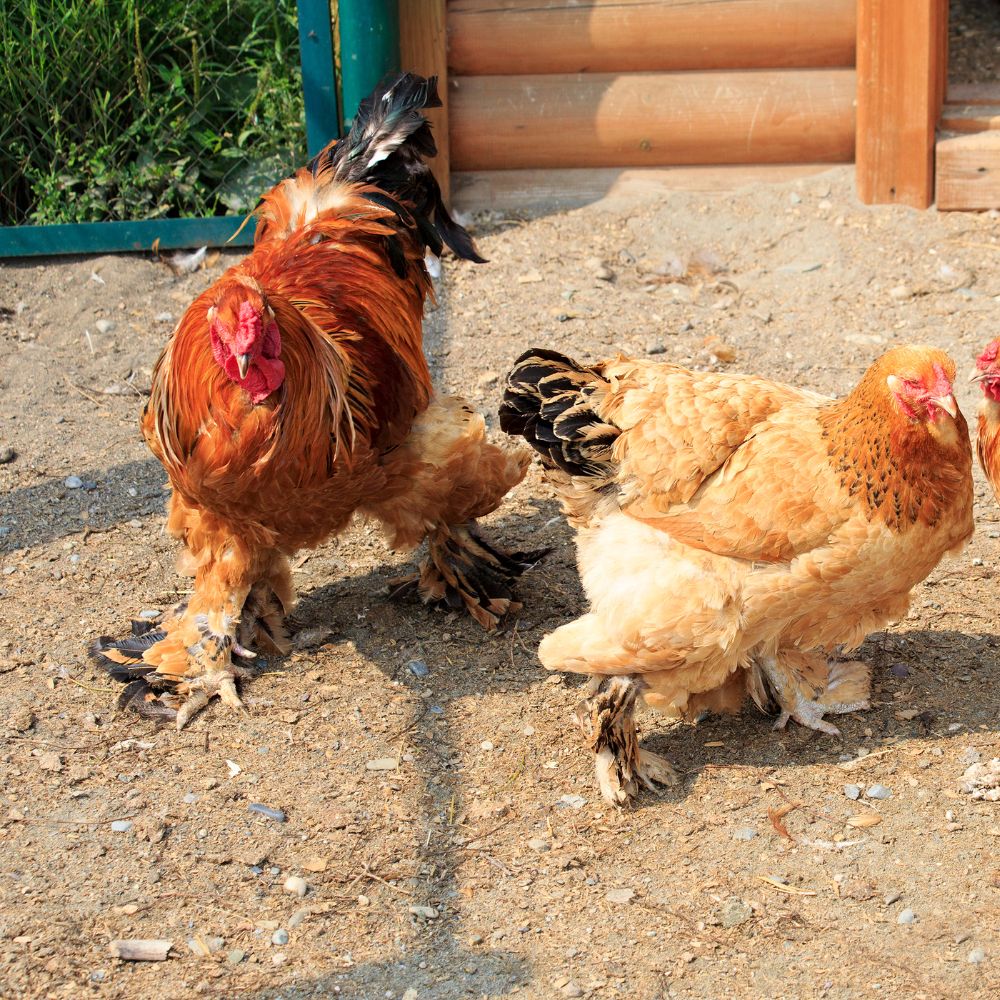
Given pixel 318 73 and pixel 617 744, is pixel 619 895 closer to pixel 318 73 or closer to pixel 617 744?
pixel 617 744

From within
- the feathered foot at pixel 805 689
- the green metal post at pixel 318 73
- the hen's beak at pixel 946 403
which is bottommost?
the feathered foot at pixel 805 689

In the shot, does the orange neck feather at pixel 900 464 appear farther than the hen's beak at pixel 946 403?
Yes

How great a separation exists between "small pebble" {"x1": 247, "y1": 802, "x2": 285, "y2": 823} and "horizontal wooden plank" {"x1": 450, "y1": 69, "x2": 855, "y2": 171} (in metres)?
4.25

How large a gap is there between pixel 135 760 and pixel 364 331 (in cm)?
152

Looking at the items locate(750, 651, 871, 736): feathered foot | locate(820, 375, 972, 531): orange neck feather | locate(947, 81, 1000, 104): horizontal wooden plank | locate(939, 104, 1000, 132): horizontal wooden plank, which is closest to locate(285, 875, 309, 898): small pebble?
locate(750, 651, 871, 736): feathered foot

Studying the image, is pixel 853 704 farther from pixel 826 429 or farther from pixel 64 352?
pixel 64 352

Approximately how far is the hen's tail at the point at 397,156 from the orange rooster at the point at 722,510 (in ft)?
3.57

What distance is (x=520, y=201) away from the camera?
6.94 metres

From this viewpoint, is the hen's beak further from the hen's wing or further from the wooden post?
the wooden post

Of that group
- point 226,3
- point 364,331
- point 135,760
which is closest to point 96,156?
point 226,3

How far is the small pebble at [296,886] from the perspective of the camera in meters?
3.31

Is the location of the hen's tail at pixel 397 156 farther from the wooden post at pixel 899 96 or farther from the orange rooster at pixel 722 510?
the wooden post at pixel 899 96

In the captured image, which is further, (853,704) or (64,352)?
(64,352)

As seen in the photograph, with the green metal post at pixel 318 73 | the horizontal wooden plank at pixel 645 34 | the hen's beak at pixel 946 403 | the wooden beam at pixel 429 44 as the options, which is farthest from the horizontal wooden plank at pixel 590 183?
the hen's beak at pixel 946 403
